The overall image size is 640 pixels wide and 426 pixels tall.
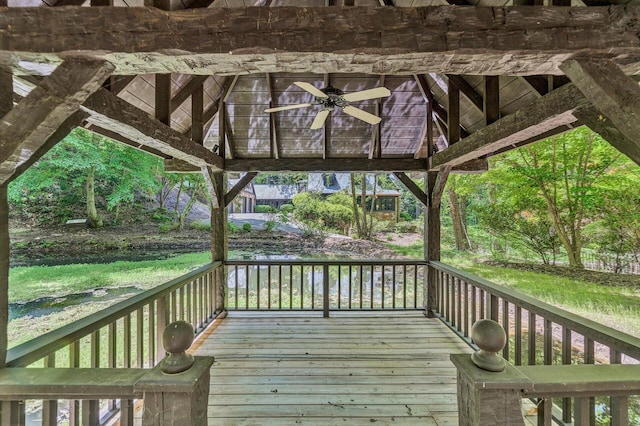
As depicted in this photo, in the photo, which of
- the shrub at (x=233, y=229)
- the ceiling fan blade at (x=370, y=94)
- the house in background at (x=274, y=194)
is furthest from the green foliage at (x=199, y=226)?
the ceiling fan blade at (x=370, y=94)

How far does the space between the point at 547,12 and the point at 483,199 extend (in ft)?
41.5

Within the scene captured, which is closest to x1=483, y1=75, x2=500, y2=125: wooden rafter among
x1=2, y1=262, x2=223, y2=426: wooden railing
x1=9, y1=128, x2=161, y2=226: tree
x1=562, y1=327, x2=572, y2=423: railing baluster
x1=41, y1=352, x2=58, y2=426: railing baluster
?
x1=562, y1=327, x2=572, y2=423: railing baluster

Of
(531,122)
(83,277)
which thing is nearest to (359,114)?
(531,122)

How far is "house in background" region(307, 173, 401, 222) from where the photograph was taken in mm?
14586

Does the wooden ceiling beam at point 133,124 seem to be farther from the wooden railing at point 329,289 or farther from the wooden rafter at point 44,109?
the wooden railing at point 329,289

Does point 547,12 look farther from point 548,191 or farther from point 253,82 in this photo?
point 548,191

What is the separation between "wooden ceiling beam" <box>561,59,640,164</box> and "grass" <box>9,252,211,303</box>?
974 centimetres

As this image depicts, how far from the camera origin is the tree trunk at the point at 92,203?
32.4 ft

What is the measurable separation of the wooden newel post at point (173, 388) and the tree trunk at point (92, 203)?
445 inches

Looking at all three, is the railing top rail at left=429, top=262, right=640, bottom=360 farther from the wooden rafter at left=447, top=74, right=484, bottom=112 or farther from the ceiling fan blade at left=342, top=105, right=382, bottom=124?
Result: the ceiling fan blade at left=342, top=105, right=382, bottom=124

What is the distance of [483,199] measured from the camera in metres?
12.4

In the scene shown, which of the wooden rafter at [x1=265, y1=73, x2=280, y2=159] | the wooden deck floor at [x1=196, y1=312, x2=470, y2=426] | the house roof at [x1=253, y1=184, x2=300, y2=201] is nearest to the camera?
the wooden deck floor at [x1=196, y1=312, x2=470, y2=426]

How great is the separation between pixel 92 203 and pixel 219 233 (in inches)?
376

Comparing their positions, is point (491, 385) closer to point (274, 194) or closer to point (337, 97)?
point (337, 97)
